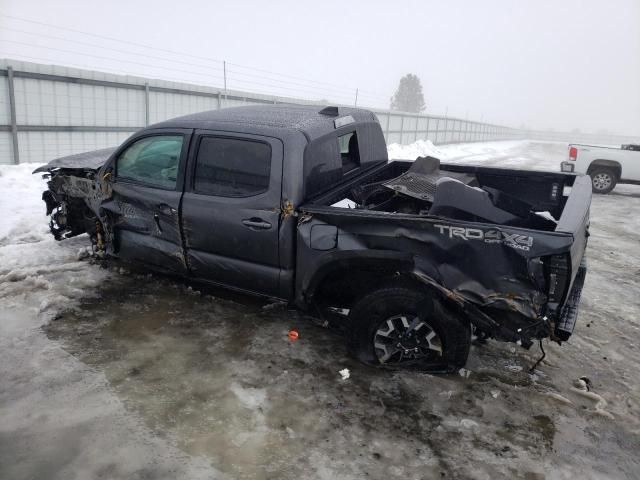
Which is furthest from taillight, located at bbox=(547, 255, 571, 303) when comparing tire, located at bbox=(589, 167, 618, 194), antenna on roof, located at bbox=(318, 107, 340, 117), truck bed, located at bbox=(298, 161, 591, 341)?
tire, located at bbox=(589, 167, 618, 194)

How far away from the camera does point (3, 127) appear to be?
10.0m

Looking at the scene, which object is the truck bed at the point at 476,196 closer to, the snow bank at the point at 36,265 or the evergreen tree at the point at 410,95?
the snow bank at the point at 36,265

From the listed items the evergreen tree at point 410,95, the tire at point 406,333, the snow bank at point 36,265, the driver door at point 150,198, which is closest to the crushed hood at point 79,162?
the driver door at point 150,198

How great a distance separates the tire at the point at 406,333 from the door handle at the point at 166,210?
1.85 metres

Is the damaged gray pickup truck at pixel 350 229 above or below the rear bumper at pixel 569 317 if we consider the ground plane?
above

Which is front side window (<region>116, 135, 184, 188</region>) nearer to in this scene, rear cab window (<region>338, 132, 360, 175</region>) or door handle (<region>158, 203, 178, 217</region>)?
door handle (<region>158, 203, 178, 217</region>)

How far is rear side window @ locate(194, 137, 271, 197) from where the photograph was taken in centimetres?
370

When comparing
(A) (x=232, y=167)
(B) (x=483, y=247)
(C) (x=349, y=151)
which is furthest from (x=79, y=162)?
(B) (x=483, y=247)

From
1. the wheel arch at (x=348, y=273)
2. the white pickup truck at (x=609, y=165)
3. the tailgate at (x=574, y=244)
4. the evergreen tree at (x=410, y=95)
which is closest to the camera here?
the tailgate at (x=574, y=244)

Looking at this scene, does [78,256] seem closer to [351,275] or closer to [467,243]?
[351,275]

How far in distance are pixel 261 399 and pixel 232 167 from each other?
6.10ft

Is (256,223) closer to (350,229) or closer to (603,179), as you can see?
(350,229)

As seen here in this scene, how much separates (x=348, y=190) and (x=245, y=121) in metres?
1.08

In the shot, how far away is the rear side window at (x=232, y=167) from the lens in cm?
370
